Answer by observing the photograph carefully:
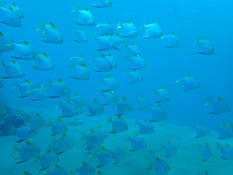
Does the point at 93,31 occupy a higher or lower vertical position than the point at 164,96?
higher

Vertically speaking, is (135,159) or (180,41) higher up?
(180,41)

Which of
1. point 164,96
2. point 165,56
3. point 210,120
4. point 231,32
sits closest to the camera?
point 164,96

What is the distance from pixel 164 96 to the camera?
30.0ft

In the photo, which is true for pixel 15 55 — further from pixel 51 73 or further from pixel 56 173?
pixel 51 73

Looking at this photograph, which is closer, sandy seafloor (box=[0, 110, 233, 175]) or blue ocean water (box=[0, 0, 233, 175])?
sandy seafloor (box=[0, 110, 233, 175])

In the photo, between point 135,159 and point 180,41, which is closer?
point 135,159

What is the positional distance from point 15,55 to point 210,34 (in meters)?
36.0

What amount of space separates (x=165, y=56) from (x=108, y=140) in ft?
127

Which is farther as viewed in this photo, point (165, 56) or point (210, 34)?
point (165, 56)

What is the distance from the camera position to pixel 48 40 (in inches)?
295

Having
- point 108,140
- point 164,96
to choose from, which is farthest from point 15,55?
point 108,140

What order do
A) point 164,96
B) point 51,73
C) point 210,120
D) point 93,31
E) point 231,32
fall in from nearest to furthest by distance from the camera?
point 164,96
point 210,120
point 231,32
point 93,31
point 51,73

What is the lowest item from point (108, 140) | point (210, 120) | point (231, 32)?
point (210, 120)

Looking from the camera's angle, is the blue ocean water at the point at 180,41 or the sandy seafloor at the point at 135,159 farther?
the blue ocean water at the point at 180,41
